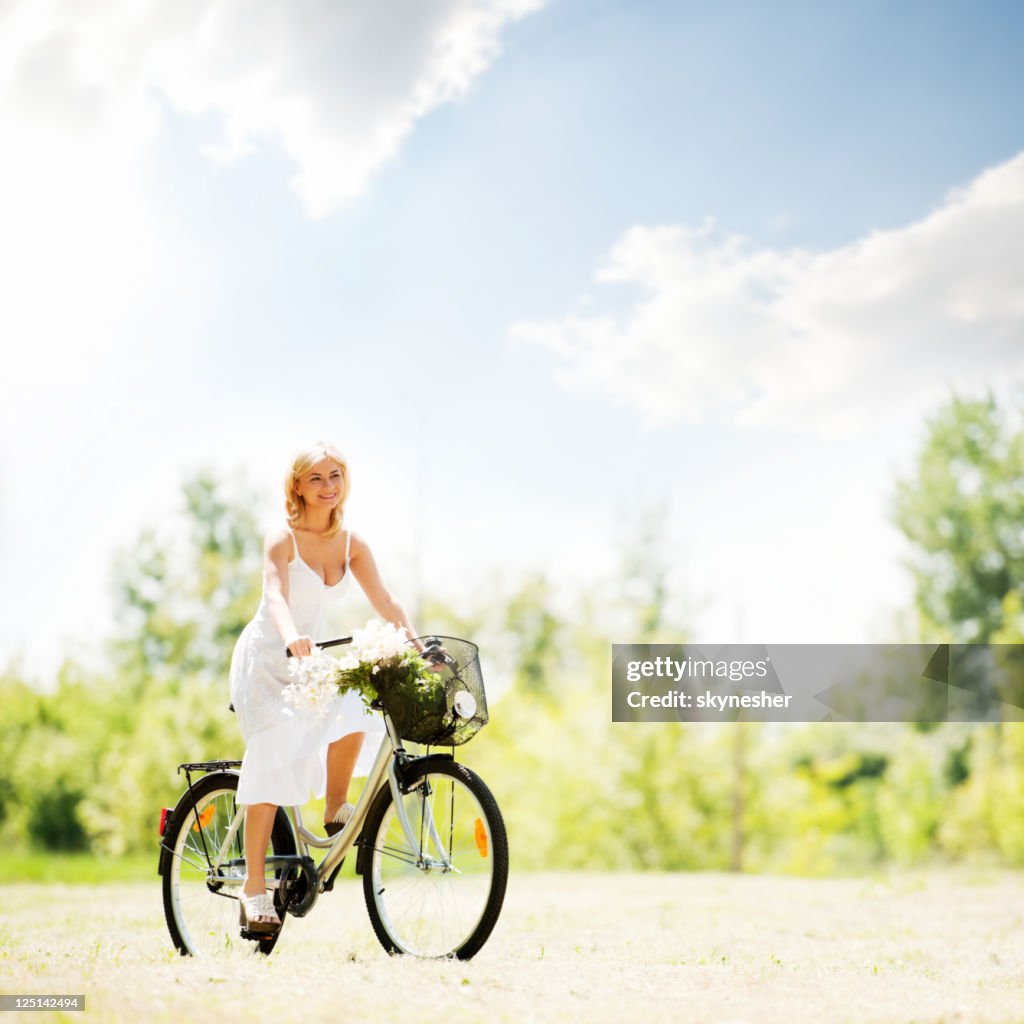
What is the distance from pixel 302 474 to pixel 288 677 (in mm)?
775

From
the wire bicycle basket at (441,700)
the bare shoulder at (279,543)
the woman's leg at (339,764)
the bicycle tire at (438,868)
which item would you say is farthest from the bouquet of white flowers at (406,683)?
the bare shoulder at (279,543)

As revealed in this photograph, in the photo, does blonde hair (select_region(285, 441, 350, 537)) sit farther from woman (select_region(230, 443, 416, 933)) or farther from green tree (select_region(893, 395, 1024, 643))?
green tree (select_region(893, 395, 1024, 643))

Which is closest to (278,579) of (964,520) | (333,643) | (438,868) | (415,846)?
(333,643)

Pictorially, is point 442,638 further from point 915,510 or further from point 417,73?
point 915,510

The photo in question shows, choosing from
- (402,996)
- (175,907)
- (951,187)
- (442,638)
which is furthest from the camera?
(951,187)

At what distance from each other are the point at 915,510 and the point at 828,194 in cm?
965

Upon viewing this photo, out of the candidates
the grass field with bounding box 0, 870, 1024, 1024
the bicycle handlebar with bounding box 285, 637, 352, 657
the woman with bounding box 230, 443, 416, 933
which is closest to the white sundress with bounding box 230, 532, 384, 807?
the woman with bounding box 230, 443, 416, 933

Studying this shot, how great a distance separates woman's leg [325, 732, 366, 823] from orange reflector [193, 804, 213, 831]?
554 mm

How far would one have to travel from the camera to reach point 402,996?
315 centimetres

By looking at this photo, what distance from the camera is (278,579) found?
156 inches

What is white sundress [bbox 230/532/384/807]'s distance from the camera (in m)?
3.92

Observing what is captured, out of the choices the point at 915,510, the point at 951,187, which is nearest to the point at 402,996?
the point at 951,187

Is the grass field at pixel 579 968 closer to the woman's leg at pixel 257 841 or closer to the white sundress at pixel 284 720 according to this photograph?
the woman's leg at pixel 257 841

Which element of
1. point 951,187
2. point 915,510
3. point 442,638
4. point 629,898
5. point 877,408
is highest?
point 951,187
